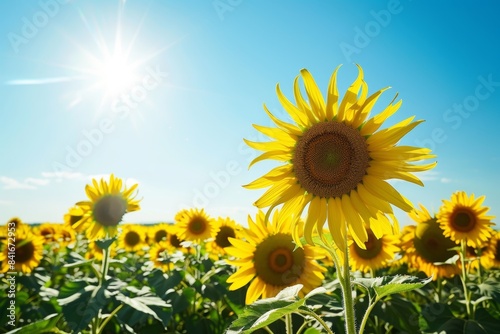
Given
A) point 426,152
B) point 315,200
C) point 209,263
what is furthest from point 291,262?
point 209,263

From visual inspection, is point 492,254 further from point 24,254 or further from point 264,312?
point 24,254

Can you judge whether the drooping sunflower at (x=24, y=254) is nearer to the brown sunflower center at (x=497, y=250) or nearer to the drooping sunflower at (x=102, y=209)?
the drooping sunflower at (x=102, y=209)

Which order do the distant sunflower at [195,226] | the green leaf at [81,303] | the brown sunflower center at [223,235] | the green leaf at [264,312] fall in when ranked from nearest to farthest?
the green leaf at [264,312], the green leaf at [81,303], the brown sunflower center at [223,235], the distant sunflower at [195,226]

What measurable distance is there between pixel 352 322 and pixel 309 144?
1124 millimetres

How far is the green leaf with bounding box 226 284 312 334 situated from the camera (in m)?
1.90

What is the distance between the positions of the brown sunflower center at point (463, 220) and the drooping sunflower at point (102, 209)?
5.18m

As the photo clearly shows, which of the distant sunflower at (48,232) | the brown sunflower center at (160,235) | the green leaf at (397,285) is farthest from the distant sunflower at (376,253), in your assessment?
the distant sunflower at (48,232)

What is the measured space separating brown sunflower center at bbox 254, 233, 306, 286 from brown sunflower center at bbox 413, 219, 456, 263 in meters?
3.06

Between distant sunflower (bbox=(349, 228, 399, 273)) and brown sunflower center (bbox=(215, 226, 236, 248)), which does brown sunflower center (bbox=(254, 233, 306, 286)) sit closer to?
distant sunflower (bbox=(349, 228, 399, 273))

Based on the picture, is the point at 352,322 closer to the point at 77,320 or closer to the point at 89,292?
the point at 77,320

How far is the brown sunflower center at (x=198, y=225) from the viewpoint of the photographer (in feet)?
30.5

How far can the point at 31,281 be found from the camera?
667 cm

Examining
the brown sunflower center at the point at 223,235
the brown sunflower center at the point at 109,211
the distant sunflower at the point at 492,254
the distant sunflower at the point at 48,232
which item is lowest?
the distant sunflower at the point at 492,254

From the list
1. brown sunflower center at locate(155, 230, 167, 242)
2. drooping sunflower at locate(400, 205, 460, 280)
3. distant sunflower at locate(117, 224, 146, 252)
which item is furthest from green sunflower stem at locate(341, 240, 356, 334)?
distant sunflower at locate(117, 224, 146, 252)
